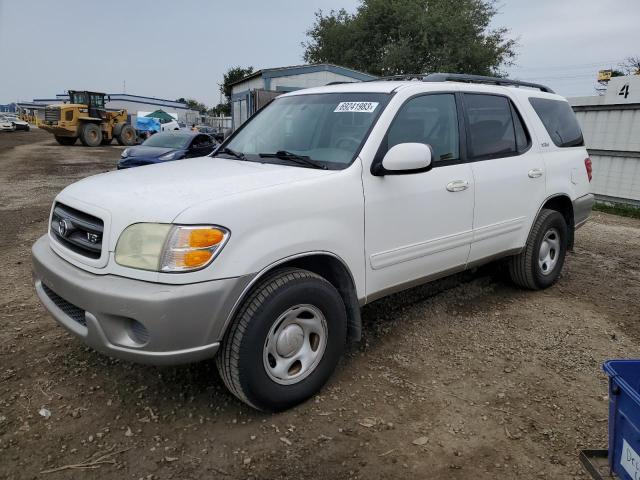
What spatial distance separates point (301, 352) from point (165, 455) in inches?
33.7

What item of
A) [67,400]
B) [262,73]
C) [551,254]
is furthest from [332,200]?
[262,73]

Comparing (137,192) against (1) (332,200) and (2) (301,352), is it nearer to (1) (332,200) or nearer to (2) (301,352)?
(1) (332,200)

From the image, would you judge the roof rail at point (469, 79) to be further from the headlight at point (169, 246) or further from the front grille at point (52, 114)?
the front grille at point (52, 114)

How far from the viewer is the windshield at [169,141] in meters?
12.0

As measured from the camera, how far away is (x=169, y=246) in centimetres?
225

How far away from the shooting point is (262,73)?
739 inches

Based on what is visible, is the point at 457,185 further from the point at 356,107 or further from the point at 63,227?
the point at 63,227

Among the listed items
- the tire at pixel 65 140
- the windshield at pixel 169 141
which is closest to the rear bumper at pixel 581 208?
the windshield at pixel 169 141

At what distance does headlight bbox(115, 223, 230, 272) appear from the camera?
88.5 inches

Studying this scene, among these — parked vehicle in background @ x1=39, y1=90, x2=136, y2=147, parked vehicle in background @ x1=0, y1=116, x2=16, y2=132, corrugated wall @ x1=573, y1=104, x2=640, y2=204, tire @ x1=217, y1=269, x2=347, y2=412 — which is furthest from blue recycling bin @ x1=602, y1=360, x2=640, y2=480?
parked vehicle in background @ x1=0, y1=116, x2=16, y2=132

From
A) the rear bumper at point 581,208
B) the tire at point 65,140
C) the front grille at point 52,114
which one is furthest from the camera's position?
the tire at point 65,140

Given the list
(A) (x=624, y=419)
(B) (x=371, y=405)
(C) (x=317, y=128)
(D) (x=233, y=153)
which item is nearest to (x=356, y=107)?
(C) (x=317, y=128)

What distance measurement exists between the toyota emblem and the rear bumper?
4.32 meters

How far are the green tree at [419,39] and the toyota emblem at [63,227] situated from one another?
28.9 meters
